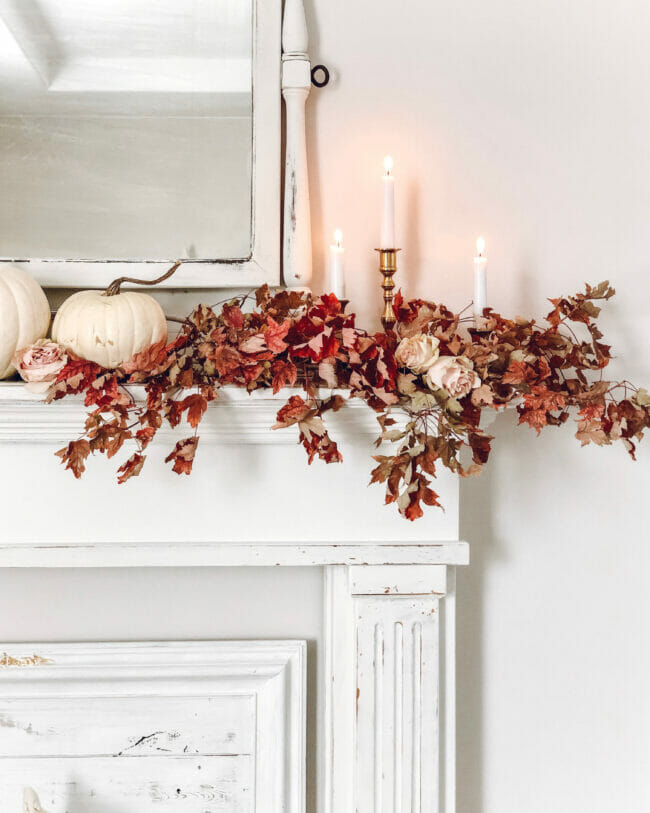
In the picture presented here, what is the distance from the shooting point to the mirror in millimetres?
1164

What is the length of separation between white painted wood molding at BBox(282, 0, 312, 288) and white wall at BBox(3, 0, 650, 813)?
4cm

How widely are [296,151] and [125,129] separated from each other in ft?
0.86

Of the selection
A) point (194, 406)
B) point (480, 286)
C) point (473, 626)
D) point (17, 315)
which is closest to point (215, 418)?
point (194, 406)

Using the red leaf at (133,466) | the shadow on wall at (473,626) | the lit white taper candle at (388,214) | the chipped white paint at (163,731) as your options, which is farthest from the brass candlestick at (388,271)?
the chipped white paint at (163,731)

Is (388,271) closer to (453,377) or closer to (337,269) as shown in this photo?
(337,269)

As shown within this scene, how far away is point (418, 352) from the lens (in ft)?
3.21

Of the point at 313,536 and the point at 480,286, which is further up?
the point at 480,286

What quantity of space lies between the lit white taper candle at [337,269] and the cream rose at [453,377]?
0.70 feet

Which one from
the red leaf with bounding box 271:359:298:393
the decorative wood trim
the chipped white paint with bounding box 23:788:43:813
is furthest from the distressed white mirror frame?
the chipped white paint with bounding box 23:788:43:813

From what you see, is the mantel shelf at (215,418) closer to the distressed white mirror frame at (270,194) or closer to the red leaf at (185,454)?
the red leaf at (185,454)

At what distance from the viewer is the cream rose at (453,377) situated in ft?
3.17

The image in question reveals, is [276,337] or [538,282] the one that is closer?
[276,337]

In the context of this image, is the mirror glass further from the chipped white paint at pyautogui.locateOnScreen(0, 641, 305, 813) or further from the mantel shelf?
the chipped white paint at pyautogui.locateOnScreen(0, 641, 305, 813)

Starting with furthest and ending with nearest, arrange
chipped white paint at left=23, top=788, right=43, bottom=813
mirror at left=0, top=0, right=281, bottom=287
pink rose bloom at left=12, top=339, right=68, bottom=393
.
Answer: mirror at left=0, top=0, right=281, bottom=287 < chipped white paint at left=23, top=788, right=43, bottom=813 < pink rose bloom at left=12, top=339, right=68, bottom=393
